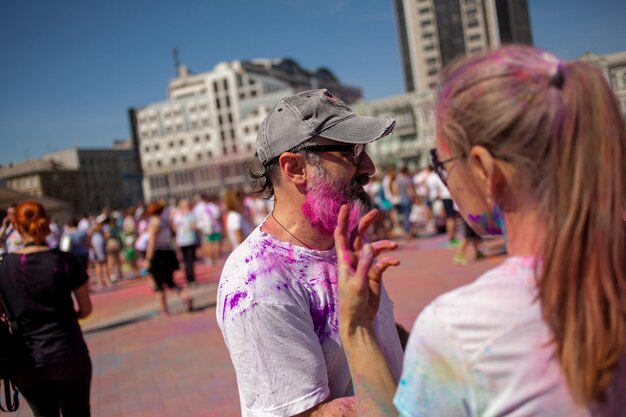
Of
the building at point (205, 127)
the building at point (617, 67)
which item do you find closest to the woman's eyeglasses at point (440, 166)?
the building at point (617, 67)

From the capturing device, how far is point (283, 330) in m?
1.69

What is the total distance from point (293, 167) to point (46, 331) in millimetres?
2425

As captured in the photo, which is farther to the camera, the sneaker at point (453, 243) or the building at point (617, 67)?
the sneaker at point (453, 243)

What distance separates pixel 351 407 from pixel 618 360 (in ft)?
2.59

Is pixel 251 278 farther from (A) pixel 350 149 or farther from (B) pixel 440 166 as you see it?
(B) pixel 440 166

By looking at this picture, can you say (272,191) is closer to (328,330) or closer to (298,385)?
(328,330)

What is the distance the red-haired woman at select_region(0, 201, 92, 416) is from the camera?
3602mm

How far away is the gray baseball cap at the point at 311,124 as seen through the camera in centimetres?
198

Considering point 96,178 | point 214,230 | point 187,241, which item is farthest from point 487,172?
point 96,178

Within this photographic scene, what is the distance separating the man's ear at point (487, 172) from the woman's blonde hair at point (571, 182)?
0.02 metres

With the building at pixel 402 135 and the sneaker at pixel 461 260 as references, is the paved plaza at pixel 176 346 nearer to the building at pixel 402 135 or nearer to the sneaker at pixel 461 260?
the sneaker at pixel 461 260

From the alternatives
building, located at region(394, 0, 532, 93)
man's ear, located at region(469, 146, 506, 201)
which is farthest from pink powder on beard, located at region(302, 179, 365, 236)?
building, located at region(394, 0, 532, 93)

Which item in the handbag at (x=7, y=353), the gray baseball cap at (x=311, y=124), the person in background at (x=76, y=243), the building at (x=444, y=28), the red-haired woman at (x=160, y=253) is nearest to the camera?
the gray baseball cap at (x=311, y=124)

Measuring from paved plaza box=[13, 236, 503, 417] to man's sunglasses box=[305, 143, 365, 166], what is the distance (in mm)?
3479
